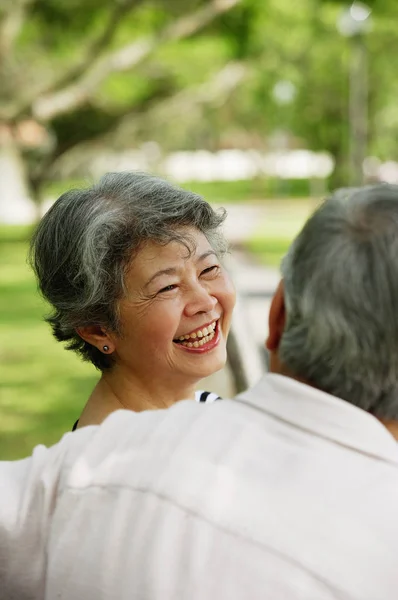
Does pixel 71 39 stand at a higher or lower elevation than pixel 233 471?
lower

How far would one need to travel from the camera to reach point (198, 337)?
2.97 metres

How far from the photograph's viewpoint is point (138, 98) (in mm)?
39188

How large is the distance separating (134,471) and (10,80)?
2867 centimetres

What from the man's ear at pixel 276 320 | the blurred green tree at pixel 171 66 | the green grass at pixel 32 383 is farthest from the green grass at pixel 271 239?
the man's ear at pixel 276 320

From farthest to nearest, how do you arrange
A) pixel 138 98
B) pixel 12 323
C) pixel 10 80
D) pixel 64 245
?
pixel 138 98 < pixel 10 80 < pixel 12 323 < pixel 64 245

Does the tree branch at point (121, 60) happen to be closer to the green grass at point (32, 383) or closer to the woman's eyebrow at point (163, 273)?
the green grass at point (32, 383)

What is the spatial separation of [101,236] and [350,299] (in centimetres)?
122

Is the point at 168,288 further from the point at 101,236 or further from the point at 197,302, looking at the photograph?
the point at 101,236

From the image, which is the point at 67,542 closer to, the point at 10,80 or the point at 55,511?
the point at 55,511

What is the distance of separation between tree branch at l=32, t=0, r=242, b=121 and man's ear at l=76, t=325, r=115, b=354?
61.4 feet

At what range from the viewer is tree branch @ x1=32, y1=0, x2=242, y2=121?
21.1m

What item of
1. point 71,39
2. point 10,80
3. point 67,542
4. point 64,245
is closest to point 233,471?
point 67,542

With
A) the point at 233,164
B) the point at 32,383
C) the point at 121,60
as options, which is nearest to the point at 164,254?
the point at 32,383

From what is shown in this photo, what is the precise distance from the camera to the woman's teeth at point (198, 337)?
9.70ft
